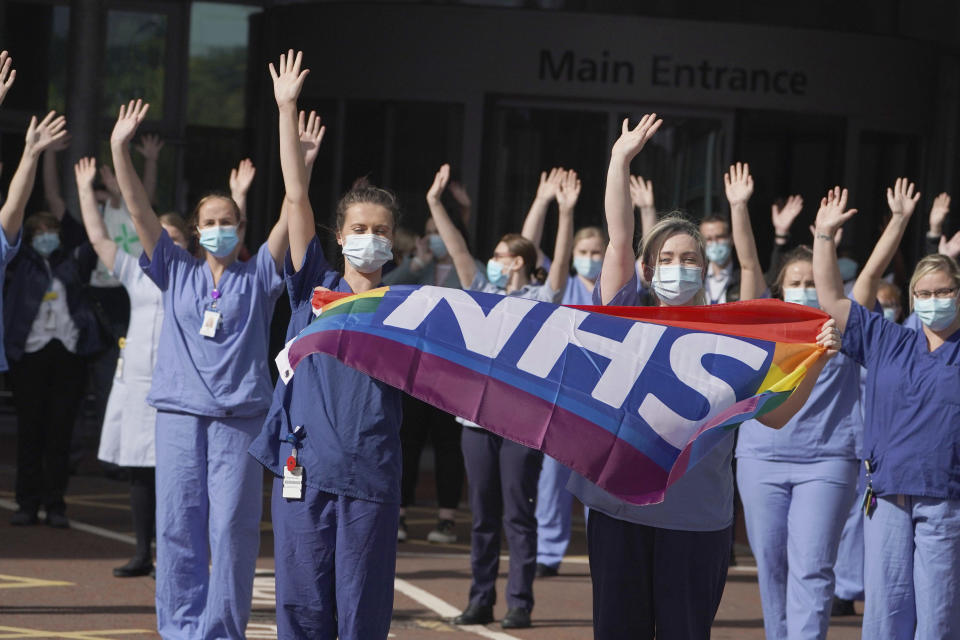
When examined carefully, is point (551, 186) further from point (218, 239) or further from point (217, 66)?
point (217, 66)

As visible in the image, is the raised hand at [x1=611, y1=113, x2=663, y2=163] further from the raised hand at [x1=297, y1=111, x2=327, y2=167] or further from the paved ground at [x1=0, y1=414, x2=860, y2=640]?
the paved ground at [x1=0, y1=414, x2=860, y2=640]

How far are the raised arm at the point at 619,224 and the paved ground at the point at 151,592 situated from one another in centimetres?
313

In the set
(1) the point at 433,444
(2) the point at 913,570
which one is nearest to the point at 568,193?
(1) the point at 433,444

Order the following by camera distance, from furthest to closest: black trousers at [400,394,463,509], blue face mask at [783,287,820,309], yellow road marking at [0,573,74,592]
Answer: black trousers at [400,394,463,509] < yellow road marking at [0,573,74,592] < blue face mask at [783,287,820,309]

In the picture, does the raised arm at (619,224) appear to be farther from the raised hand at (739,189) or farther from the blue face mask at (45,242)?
the blue face mask at (45,242)

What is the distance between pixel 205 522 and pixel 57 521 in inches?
160

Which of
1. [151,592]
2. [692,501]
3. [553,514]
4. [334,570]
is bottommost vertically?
[151,592]

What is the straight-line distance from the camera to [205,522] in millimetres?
7047

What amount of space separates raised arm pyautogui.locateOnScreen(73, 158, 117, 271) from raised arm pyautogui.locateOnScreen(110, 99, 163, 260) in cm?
81

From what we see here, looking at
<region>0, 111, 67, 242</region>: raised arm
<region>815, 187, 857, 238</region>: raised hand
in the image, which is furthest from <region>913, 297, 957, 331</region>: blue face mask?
<region>0, 111, 67, 242</region>: raised arm

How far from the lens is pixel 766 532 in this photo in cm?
714

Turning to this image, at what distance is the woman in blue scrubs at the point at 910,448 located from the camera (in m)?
6.30

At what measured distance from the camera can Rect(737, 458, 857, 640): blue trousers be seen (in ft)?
22.8

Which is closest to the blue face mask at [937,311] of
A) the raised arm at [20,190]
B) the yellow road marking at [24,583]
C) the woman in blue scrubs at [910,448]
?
the woman in blue scrubs at [910,448]
